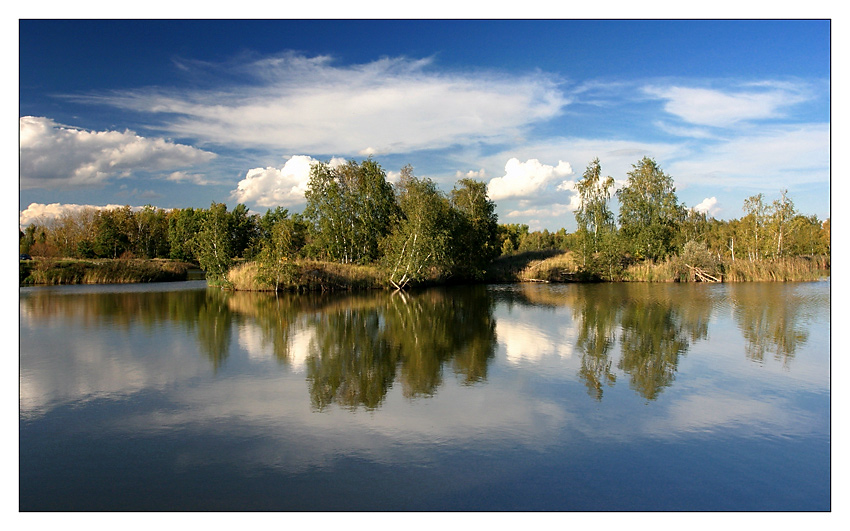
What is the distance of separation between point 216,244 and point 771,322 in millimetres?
28844

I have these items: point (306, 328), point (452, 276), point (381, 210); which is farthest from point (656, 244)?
point (306, 328)

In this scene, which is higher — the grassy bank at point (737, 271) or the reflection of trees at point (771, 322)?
the grassy bank at point (737, 271)

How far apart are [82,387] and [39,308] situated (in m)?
14.7

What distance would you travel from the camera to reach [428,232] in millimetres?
30969

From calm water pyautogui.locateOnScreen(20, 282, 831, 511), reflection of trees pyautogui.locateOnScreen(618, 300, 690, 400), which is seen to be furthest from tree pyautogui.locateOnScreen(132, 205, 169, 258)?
reflection of trees pyautogui.locateOnScreen(618, 300, 690, 400)

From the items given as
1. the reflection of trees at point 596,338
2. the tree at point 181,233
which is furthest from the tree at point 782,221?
the tree at point 181,233

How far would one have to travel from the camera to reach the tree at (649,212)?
41469mm

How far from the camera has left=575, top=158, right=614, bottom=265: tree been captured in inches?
1516

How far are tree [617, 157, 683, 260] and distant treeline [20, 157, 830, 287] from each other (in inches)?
3.1

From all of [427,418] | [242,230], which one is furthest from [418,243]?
[427,418]

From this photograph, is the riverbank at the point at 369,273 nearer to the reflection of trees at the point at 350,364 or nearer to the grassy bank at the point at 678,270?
the grassy bank at the point at 678,270

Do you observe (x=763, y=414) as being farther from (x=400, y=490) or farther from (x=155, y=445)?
(x=155, y=445)

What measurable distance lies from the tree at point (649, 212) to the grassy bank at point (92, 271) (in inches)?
1450

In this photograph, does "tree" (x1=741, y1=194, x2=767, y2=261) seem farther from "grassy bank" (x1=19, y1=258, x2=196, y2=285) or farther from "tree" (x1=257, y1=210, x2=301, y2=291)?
"grassy bank" (x1=19, y1=258, x2=196, y2=285)
